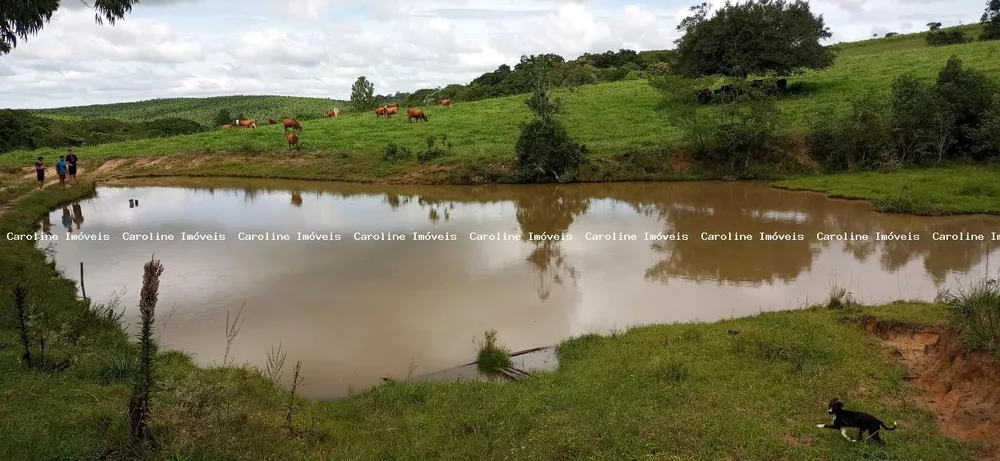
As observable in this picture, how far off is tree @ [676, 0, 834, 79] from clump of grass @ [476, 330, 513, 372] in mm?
22055

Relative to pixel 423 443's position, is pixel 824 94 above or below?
above

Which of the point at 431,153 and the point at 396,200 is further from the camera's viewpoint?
the point at 431,153

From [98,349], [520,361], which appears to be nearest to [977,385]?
[520,361]

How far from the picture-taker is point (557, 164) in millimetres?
21250

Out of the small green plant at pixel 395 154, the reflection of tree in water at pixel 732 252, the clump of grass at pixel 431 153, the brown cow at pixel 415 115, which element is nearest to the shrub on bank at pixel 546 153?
the clump of grass at pixel 431 153

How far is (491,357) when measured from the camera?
714cm

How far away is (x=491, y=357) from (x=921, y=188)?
15523mm

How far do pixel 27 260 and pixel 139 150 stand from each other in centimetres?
2086

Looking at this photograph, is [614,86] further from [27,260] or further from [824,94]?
[27,260]

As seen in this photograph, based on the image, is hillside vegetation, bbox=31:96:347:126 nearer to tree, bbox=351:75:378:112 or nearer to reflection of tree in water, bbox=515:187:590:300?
tree, bbox=351:75:378:112

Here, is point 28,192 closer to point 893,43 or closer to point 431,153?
point 431,153

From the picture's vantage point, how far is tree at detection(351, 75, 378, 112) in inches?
1753

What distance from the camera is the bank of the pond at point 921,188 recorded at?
15156 millimetres

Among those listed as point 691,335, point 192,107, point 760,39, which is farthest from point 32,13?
point 192,107
